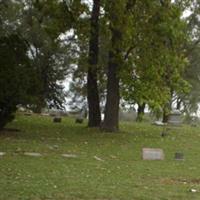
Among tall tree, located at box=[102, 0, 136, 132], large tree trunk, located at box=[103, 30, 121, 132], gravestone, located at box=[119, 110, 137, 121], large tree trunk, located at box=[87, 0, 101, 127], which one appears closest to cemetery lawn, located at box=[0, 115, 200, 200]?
large tree trunk, located at box=[103, 30, 121, 132]

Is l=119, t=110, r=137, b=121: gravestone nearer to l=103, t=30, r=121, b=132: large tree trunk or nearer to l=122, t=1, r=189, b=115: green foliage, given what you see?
l=122, t=1, r=189, b=115: green foliage

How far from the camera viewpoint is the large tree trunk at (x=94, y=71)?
25375mm

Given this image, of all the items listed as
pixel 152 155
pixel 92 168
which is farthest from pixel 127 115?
pixel 92 168

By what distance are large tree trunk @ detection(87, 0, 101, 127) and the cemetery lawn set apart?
277 cm

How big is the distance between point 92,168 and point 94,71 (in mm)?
12585

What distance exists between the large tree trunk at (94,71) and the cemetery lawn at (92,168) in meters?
2.77

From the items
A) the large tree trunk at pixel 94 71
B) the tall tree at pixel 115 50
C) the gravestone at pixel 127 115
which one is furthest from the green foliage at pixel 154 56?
the gravestone at pixel 127 115

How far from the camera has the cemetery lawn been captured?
10930 mm

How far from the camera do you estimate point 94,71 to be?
26500 millimetres

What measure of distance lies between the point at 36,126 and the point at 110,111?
Result: 2997mm

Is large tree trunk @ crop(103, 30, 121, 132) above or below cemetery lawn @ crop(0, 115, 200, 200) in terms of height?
above

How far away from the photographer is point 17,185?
435 inches

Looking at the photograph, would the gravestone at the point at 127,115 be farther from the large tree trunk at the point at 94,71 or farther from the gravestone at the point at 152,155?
the gravestone at the point at 152,155

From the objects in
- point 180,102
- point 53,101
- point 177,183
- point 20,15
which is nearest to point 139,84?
point 177,183
